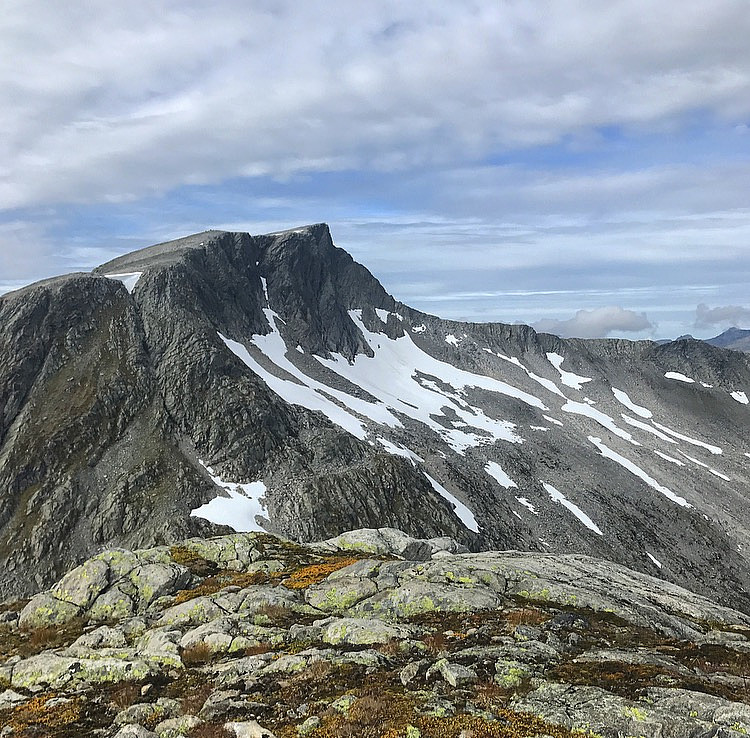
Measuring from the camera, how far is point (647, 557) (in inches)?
3575

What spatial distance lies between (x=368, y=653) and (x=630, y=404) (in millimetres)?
171234

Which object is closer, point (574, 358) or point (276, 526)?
point (276, 526)

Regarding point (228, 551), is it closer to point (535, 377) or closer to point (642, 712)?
point (642, 712)

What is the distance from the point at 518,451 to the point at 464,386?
143 ft

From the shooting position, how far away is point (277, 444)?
301 feet

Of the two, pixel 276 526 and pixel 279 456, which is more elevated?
pixel 279 456

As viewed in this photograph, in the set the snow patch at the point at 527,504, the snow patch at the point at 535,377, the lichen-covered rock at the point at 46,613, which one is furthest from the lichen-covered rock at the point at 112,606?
the snow patch at the point at 535,377

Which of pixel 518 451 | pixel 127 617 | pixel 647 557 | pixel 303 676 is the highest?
pixel 303 676

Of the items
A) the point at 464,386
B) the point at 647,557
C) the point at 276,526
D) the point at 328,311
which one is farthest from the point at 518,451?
the point at 328,311

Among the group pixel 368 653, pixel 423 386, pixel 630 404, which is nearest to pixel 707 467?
pixel 630 404

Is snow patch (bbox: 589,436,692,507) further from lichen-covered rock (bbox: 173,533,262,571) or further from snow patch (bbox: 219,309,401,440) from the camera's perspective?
lichen-covered rock (bbox: 173,533,262,571)

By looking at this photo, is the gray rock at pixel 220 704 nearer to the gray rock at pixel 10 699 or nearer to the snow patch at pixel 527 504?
the gray rock at pixel 10 699

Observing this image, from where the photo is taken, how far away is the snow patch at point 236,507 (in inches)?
2872

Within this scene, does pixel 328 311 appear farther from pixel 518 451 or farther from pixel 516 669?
pixel 516 669
